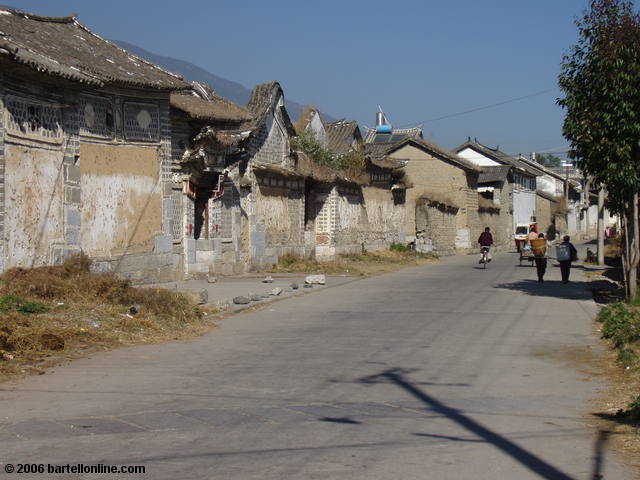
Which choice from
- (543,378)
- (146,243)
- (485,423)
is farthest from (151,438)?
(146,243)

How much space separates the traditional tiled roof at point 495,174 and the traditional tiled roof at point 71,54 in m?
41.8

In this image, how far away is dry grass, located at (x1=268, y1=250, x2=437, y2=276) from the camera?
27594 mm

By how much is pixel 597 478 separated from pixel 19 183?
43.2 feet

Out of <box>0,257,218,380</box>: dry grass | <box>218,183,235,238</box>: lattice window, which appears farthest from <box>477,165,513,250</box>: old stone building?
<box>0,257,218,380</box>: dry grass

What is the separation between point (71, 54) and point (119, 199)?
11.8ft

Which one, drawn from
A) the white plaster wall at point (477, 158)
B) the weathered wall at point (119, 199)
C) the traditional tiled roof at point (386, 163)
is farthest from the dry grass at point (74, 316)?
the white plaster wall at point (477, 158)

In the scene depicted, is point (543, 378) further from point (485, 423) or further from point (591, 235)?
point (591, 235)

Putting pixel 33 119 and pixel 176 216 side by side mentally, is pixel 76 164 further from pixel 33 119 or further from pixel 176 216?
pixel 176 216

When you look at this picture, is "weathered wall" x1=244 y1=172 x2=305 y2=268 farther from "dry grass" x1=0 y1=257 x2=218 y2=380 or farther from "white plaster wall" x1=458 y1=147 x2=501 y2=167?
"white plaster wall" x1=458 y1=147 x2=501 y2=167

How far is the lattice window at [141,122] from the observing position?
63.1 ft

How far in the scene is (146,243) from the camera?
66.0ft

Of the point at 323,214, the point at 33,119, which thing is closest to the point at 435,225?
the point at 323,214

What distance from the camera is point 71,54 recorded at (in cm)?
1745

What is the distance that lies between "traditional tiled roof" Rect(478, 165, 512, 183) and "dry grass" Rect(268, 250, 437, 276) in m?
20.6
